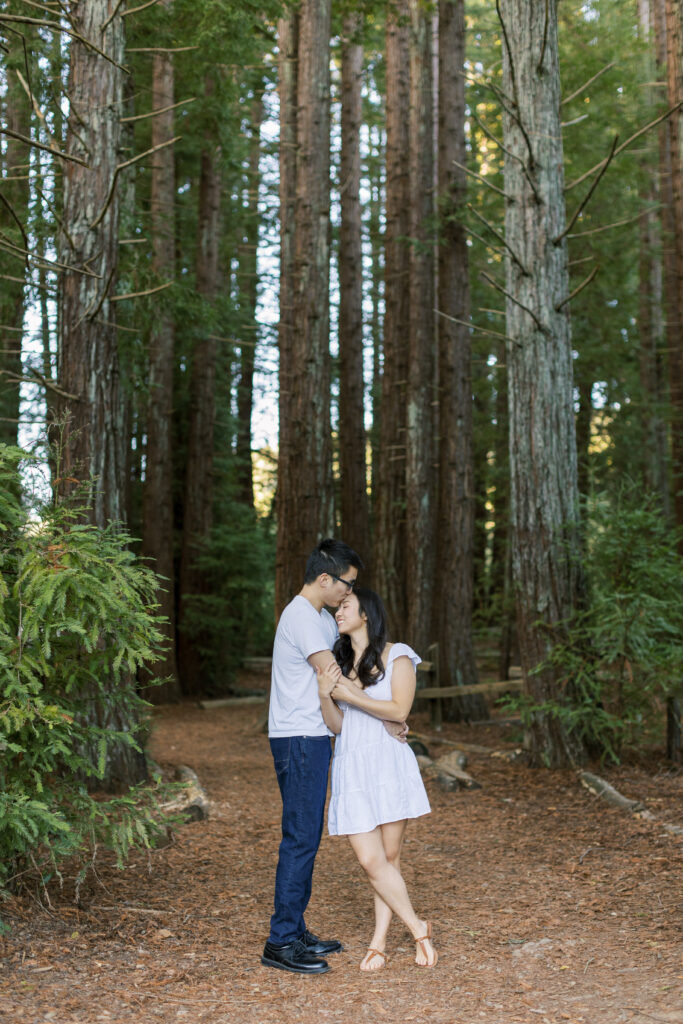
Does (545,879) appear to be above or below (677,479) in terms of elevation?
below

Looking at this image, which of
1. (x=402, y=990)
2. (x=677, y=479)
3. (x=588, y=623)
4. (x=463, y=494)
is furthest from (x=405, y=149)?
(x=402, y=990)

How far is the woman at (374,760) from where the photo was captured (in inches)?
171

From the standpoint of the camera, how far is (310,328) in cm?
1248

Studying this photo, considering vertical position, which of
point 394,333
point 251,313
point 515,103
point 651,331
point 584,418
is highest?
point 251,313

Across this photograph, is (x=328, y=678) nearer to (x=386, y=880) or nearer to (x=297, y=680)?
(x=297, y=680)

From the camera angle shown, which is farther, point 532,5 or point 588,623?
point 532,5

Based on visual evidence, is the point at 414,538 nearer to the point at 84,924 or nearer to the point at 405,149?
the point at 405,149

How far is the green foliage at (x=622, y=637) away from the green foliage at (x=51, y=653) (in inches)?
183

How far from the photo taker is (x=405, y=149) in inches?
610

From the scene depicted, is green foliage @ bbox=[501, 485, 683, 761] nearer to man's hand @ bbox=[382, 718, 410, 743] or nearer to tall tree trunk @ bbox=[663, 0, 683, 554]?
tall tree trunk @ bbox=[663, 0, 683, 554]

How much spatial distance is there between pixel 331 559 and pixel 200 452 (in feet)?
44.2

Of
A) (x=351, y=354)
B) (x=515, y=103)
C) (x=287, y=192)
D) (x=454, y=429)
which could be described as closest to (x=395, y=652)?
(x=515, y=103)

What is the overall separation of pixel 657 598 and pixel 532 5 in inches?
232

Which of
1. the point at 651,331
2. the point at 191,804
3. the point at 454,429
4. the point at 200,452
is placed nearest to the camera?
the point at 191,804
